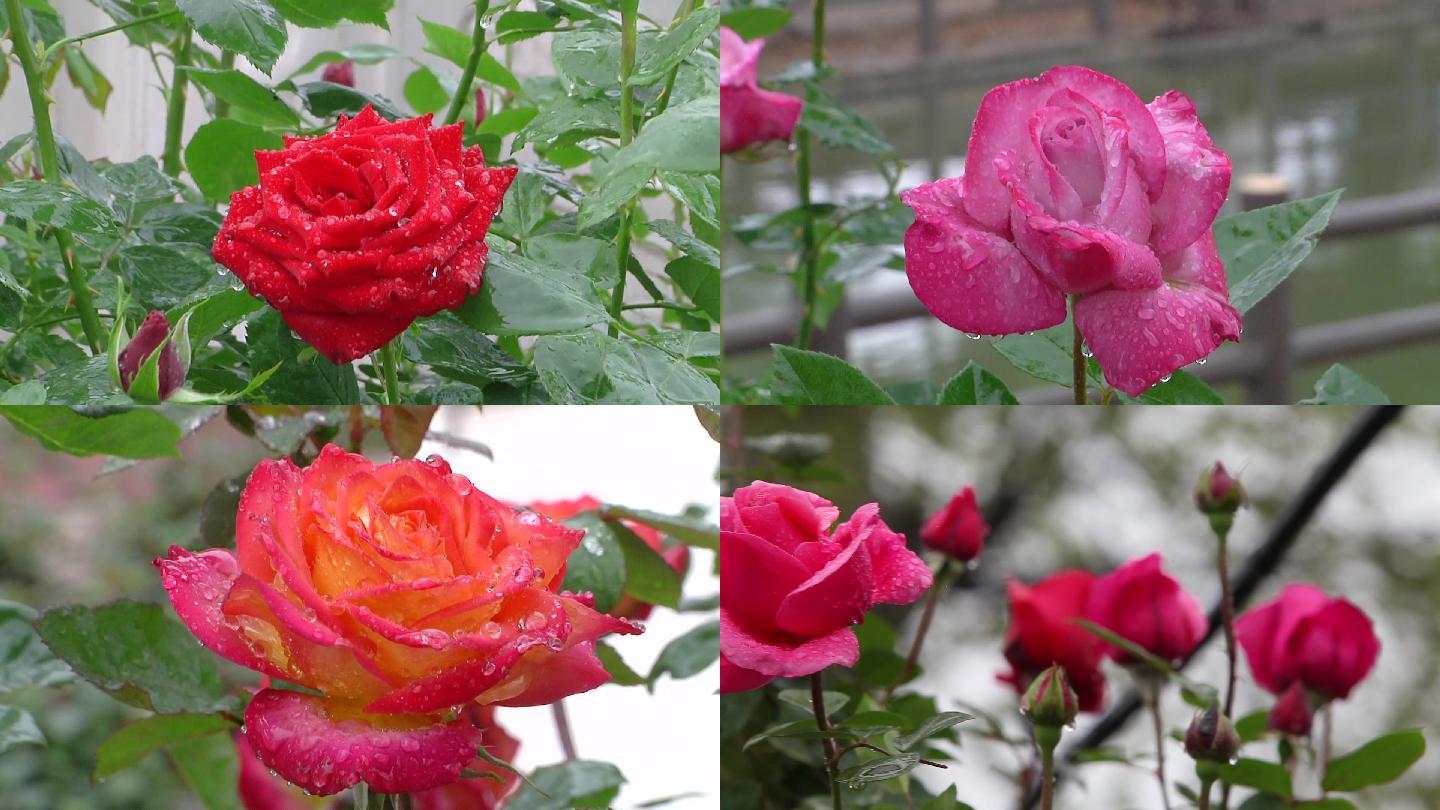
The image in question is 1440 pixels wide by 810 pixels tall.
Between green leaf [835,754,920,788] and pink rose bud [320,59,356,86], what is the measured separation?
0.27m

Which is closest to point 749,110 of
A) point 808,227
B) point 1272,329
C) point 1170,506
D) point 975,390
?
point 808,227

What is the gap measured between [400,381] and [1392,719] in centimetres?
73

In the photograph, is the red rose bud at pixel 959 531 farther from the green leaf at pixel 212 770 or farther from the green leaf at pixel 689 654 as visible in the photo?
the green leaf at pixel 212 770

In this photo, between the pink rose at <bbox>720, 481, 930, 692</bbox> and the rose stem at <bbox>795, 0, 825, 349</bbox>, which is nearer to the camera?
the pink rose at <bbox>720, 481, 930, 692</bbox>

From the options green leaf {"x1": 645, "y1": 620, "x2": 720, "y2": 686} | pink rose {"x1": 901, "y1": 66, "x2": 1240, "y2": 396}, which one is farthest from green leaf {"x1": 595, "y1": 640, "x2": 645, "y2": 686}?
pink rose {"x1": 901, "y1": 66, "x2": 1240, "y2": 396}

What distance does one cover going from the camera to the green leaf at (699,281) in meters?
0.34

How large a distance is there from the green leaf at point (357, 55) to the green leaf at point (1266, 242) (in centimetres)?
25

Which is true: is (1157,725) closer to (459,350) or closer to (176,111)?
(459,350)

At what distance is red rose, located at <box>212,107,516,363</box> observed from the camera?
0.24 metres

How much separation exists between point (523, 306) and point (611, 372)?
1.0 inches

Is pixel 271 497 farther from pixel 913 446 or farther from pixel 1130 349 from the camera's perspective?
pixel 913 446

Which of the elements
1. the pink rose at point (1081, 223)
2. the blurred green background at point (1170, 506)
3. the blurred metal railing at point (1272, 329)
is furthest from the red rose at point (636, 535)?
the blurred metal railing at point (1272, 329)

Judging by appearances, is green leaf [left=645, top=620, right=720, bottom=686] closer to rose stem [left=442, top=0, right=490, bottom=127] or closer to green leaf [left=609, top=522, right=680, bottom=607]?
green leaf [left=609, top=522, right=680, bottom=607]

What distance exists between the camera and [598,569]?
270 mm
